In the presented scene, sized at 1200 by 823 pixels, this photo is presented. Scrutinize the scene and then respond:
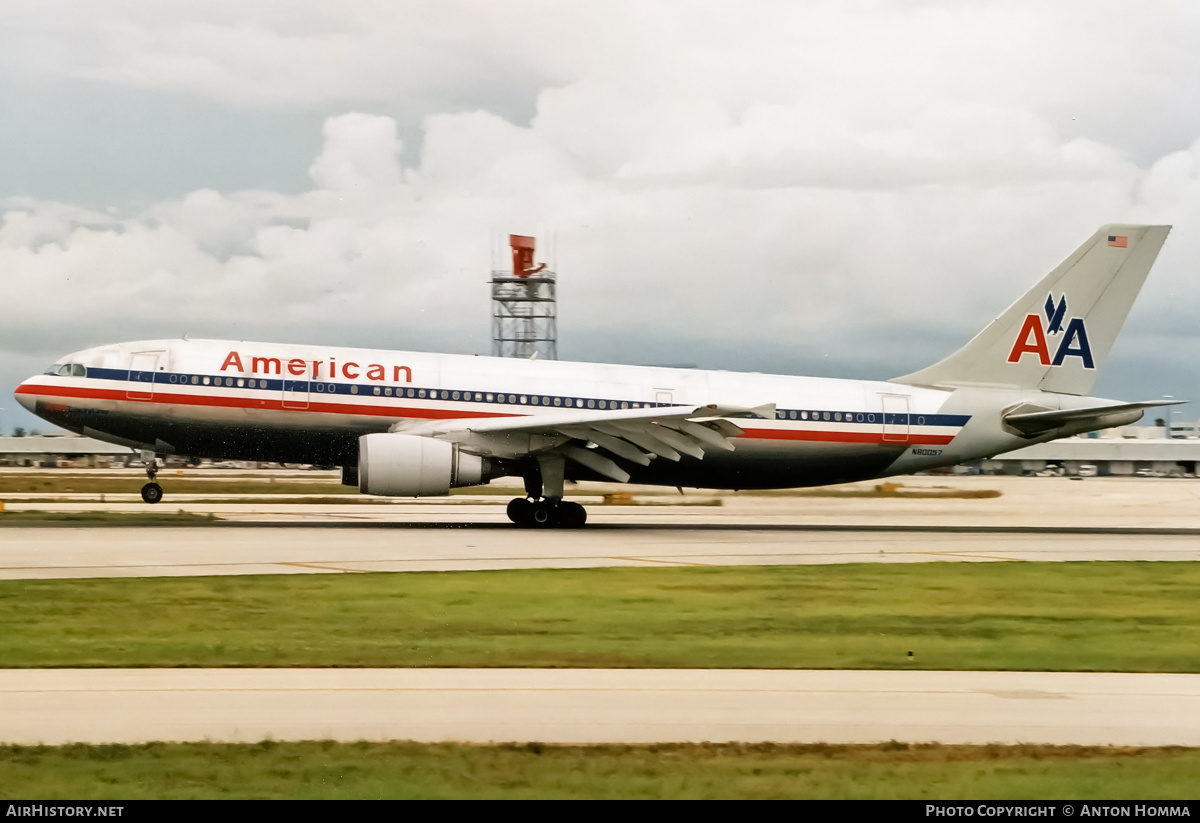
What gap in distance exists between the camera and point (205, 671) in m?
10.0

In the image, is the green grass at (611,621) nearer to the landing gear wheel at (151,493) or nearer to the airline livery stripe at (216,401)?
the airline livery stripe at (216,401)

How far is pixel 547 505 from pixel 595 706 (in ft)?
64.4

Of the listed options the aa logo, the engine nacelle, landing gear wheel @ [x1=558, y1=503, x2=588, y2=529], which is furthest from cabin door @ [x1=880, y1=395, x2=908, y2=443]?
the engine nacelle

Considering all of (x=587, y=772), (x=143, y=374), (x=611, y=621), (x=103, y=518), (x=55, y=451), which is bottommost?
(x=587, y=772)

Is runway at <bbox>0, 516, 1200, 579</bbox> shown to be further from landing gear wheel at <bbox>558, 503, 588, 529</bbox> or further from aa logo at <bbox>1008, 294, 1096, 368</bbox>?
aa logo at <bbox>1008, 294, 1096, 368</bbox>

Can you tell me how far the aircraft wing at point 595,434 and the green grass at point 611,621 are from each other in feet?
27.4

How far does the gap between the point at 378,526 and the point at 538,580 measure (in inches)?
438

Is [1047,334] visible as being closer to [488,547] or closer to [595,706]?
[488,547]

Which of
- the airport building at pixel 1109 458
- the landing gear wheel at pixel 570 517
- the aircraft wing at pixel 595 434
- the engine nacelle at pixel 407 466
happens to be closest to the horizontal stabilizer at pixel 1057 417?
the aircraft wing at pixel 595 434

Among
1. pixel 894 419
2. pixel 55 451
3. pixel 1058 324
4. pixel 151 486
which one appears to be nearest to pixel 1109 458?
pixel 1058 324

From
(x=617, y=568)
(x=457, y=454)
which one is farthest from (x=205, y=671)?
(x=457, y=454)

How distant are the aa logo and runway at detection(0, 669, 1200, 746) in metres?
23.5

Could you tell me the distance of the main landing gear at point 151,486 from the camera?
27781 mm

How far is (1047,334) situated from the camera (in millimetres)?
32938
